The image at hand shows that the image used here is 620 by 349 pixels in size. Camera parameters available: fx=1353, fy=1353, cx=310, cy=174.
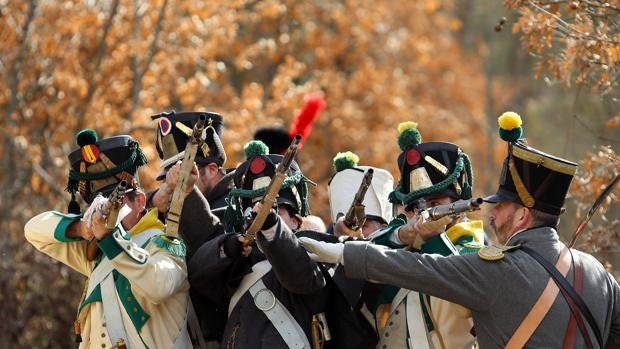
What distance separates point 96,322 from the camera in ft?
22.9

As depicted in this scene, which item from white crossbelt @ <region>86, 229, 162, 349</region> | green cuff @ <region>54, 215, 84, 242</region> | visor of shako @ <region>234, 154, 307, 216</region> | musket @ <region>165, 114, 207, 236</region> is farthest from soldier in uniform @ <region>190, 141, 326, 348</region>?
green cuff @ <region>54, 215, 84, 242</region>

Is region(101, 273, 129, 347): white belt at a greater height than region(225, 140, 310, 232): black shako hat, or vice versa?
region(225, 140, 310, 232): black shako hat

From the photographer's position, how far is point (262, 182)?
22.8ft

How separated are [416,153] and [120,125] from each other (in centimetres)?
846

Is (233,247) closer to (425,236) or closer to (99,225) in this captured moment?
(99,225)

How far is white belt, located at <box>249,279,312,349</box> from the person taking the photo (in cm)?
669

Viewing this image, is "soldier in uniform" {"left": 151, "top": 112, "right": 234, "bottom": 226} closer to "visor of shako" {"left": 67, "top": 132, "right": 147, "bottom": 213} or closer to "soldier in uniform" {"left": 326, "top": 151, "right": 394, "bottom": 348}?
"visor of shako" {"left": 67, "top": 132, "right": 147, "bottom": 213}

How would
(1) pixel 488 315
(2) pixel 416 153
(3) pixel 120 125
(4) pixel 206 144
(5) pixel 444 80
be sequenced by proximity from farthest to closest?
1. (5) pixel 444 80
2. (3) pixel 120 125
3. (4) pixel 206 144
4. (2) pixel 416 153
5. (1) pixel 488 315

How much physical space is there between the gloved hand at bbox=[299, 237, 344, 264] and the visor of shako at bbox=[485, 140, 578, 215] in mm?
762

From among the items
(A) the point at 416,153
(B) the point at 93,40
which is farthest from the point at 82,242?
(B) the point at 93,40

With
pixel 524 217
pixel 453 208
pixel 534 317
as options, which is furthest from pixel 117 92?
pixel 534 317

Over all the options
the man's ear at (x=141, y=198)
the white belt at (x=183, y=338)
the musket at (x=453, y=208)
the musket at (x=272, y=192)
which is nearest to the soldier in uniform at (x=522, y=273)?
the musket at (x=453, y=208)

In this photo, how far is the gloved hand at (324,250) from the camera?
6.39 m

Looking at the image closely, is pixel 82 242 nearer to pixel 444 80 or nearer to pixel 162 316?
pixel 162 316
